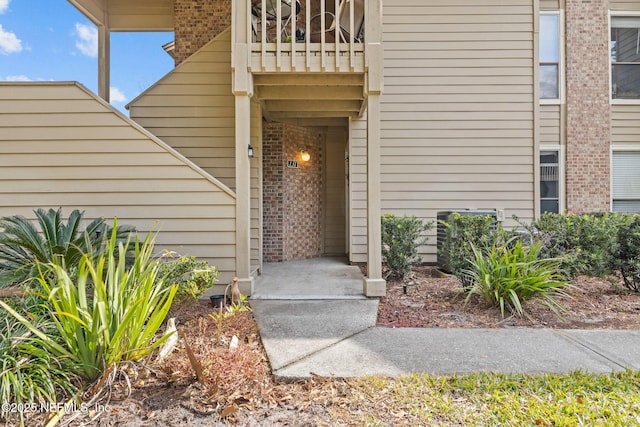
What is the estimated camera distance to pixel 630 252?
3953 mm

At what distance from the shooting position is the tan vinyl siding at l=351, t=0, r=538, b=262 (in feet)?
19.9

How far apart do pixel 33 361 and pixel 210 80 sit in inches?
177

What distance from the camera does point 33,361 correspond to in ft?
6.62

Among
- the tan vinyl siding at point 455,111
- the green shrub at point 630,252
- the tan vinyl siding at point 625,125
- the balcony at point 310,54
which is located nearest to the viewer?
the green shrub at point 630,252

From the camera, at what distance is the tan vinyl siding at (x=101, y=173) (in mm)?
4074

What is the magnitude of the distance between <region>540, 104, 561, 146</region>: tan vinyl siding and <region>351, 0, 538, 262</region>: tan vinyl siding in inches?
18.4

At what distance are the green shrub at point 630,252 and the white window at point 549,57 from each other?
3.44 metres

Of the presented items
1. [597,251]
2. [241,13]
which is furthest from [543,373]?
[241,13]

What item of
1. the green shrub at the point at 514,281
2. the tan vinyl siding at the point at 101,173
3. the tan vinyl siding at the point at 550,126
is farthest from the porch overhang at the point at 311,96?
the tan vinyl siding at the point at 550,126

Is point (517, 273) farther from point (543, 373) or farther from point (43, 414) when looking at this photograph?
point (43, 414)

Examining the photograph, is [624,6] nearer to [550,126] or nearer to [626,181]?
[550,126]

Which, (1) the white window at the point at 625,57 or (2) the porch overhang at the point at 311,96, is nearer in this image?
(2) the porch overhang at the point at 311,96

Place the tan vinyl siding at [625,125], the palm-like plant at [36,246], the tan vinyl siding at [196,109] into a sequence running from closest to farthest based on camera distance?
the palm-like plant at [36,246] < the tan vinyl siding at [196,109] < the tan vinyl siding at [625,125]

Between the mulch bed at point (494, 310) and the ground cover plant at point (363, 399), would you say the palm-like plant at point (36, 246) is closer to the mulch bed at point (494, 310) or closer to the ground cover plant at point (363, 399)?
the ground cover plant at point (363, 399)
